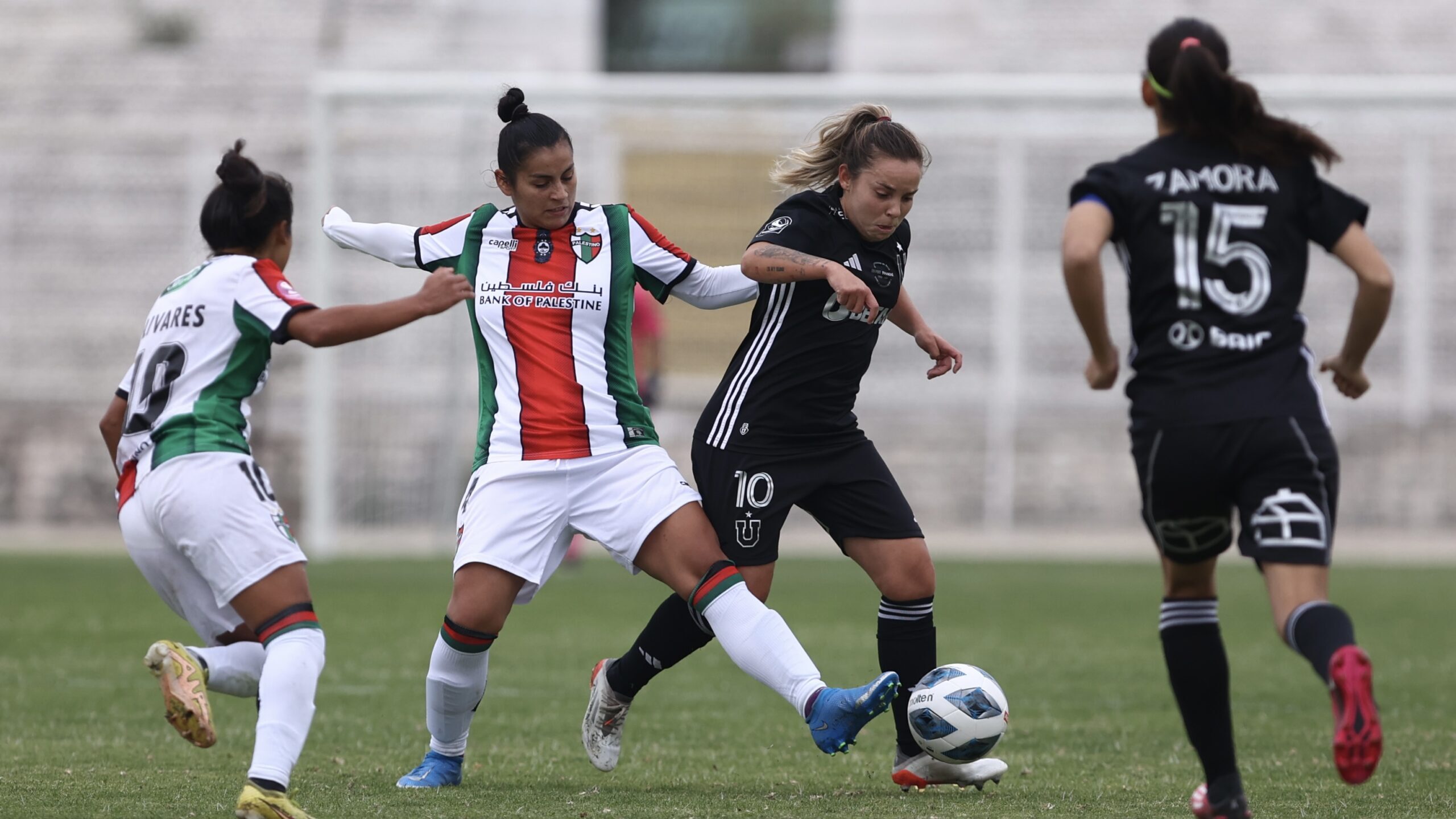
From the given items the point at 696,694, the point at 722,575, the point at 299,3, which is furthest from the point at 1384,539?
the point at 299,3

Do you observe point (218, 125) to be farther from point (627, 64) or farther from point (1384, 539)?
point (1384, 539)

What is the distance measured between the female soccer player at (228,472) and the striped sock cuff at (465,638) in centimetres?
53

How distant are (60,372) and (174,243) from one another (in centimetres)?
201

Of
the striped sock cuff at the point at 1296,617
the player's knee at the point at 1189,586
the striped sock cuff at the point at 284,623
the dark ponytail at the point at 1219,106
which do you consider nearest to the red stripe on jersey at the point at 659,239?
the striped sock cuff at the point at 284,623

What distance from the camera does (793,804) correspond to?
4652mm

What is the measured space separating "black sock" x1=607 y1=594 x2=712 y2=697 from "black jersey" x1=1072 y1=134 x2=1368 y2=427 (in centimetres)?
184

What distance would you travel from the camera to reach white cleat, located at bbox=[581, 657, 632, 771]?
5.21 metres

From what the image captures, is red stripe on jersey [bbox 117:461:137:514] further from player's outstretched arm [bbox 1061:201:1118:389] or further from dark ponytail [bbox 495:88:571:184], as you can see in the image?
player's outstretched arm [bbox 1061:201:1118:389]

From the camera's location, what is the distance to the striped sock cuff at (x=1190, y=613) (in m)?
3.96

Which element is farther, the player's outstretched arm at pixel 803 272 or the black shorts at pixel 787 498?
the black shorts at pixel 787 498

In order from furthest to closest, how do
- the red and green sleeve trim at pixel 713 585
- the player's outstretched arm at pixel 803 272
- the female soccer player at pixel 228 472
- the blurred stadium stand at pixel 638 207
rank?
the blurred stadium stand at pixel 638 207, the red and green sleeve trim at pixel 713 585, the player's outstretched arm at pixel 803 272, the female soccer player at pixel 228 472

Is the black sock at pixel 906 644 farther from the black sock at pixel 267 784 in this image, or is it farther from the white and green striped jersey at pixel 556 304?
the black sock at pixel 267 784

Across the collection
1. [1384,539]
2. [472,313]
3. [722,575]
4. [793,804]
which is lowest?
[1384,539]

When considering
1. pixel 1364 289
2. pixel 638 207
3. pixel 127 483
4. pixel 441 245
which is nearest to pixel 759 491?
pixel 441 245
